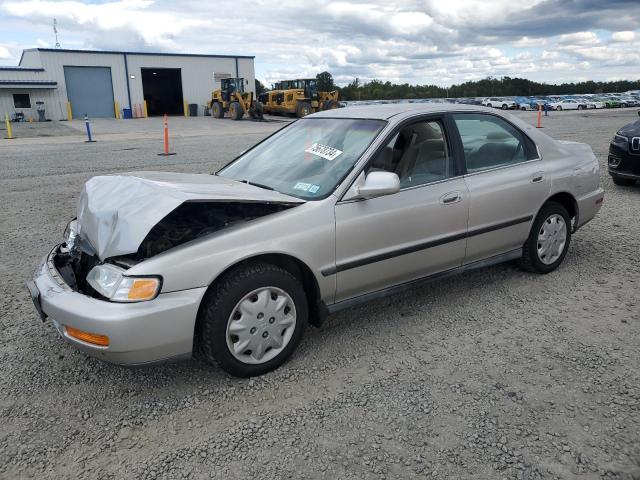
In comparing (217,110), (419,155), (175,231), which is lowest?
(175,231)

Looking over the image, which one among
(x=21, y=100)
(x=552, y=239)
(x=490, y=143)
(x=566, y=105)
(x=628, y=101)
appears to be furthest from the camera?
(x=628, y=101)

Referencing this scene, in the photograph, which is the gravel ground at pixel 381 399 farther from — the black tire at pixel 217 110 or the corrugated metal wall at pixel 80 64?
the corrugated metal wall at pixel 80 64

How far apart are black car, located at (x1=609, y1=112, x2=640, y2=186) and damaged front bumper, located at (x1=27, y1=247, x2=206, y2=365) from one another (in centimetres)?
742

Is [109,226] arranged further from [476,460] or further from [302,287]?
[476,460]

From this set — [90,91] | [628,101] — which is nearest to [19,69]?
[90,91]

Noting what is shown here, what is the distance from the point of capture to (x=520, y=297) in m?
4.06

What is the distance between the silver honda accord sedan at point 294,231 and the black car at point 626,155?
4091mm

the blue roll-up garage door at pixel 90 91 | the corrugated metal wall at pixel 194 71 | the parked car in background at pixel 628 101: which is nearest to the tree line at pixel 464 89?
the parked car in background at pixel 628 101

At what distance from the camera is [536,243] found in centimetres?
432

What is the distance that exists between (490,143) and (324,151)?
145cm

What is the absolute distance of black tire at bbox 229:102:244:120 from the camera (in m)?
30.2

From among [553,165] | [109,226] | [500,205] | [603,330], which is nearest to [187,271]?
[109,226]

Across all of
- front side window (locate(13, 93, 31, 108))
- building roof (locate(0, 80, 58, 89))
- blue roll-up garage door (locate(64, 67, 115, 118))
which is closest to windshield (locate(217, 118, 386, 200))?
building roof (locate(0, 80, 58, 89))

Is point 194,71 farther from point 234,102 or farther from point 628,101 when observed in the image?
point 628,101
